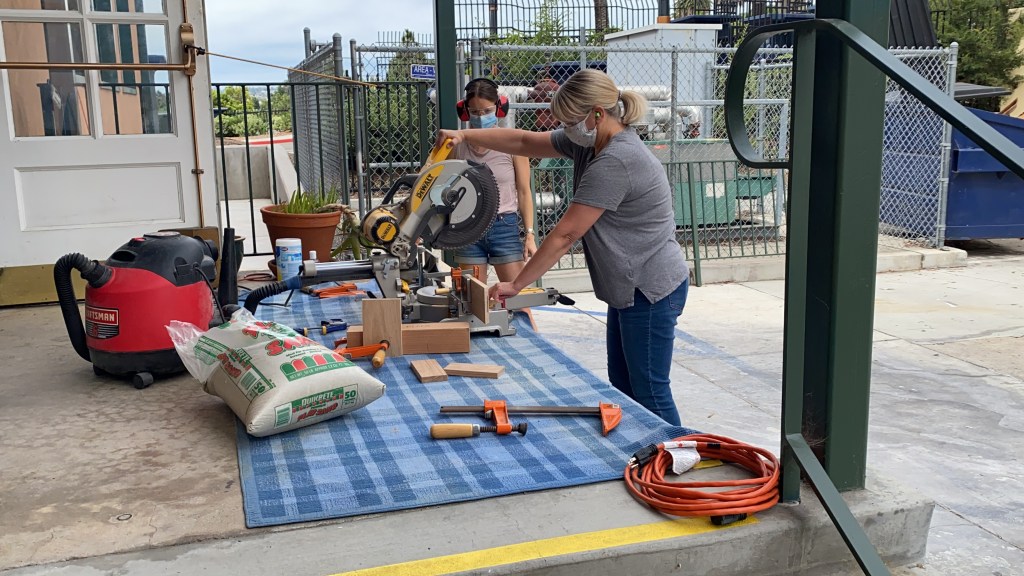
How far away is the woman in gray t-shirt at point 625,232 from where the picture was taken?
3.23 metres

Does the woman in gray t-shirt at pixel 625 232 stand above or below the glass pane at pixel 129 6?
below

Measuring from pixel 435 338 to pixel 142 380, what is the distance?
1218 millimetres

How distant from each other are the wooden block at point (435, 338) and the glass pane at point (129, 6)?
2909 millimetres

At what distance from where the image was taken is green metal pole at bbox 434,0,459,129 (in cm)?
555

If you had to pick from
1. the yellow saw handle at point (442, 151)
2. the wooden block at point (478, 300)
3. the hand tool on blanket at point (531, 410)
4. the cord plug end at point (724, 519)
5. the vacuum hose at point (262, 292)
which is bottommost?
the cord plug end at point (724, 519)

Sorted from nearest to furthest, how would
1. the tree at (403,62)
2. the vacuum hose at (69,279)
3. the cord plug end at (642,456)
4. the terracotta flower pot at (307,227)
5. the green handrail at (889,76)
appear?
the green handrail at (889,76) < the cord plug end at (642,456) < the vacuum hose at (69,279) < the terracotta flower pot at (307,227) < the tree at (403,62)

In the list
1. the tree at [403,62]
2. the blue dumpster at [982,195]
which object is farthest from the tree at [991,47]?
the tree at [403,62]

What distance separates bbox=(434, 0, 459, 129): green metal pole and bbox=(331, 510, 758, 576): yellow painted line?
4.01 metres

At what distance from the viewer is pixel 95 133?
17.9 ft

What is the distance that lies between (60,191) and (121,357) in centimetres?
237

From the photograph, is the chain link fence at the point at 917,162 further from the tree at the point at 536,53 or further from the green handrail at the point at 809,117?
the green handrail at the point at 809,117

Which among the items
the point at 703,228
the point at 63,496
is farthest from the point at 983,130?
the point at 703,228

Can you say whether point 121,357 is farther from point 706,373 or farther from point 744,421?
point 706,373

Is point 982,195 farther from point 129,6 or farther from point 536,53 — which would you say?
point 129,6
